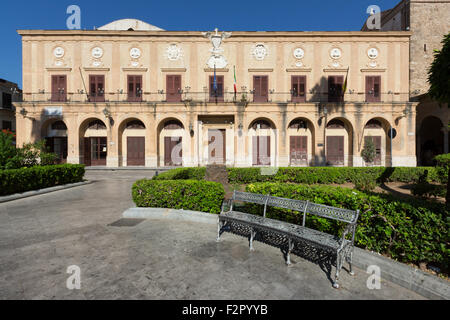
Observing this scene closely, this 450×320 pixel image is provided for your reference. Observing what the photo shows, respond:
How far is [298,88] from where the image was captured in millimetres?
21062

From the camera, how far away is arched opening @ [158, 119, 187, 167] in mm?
21125

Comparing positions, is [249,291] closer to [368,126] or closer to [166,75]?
[166,75]

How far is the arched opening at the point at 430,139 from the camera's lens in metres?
22.5

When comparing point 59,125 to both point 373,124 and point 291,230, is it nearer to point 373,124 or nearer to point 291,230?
point 291,230

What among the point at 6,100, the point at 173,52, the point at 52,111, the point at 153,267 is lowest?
the point at 153,267

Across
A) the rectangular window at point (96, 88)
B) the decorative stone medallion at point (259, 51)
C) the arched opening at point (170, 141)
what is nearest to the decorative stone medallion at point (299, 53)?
the decorative stone medallion at point (259, 51)

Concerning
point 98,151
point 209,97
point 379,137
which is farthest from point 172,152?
point 379,137

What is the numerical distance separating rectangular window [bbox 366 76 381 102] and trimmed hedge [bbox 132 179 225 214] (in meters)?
22.5

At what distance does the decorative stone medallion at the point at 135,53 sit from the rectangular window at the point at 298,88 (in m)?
15.6

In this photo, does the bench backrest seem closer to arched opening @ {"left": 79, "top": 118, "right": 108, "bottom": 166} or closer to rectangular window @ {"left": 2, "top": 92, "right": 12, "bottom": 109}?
arched opening @ {"left": 79, "top": 118, "right": 108, "bottom": 166}

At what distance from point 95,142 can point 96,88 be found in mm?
5341
